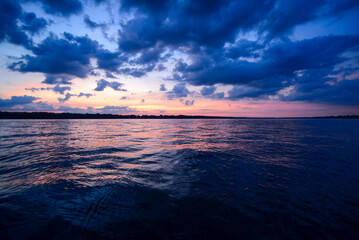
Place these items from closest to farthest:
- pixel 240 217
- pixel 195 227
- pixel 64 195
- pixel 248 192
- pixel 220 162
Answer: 1. pixel 195 227
2. pixel 240 217
3. pixel 64 195
4. pixel 248 192
5. pixel 220 162

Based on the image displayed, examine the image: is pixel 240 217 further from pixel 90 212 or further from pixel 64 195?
pixel 64 195

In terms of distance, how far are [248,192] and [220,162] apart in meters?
4.59

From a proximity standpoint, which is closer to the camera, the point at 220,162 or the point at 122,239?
the point at 122,239

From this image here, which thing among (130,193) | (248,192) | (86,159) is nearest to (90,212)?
(130,193)

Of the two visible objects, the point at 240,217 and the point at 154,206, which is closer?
the point at 240,217

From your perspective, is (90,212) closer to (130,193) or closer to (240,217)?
(130,193)

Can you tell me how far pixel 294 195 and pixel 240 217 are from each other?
3255 mm

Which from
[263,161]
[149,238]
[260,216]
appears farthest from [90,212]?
[263,161]

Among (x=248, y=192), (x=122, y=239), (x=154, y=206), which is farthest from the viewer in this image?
(x=248, y=192)

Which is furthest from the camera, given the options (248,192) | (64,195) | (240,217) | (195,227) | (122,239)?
(248,192)

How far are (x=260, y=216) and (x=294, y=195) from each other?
2610 millimetres

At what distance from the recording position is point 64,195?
20.1 ft

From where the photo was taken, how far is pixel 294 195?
634cm

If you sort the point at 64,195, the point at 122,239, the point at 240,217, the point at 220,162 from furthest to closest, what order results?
the point at 220,162, the point at 64,195, the point at 240,217, the point at 122,239
